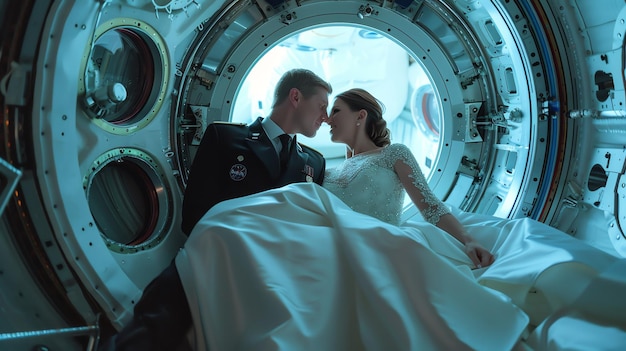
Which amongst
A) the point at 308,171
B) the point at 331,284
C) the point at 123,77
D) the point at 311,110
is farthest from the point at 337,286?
the point at 123,77

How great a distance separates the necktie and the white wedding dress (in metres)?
1.10

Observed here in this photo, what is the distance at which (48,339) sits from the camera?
1.84m

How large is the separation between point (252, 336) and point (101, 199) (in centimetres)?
168

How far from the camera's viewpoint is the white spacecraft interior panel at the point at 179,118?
187cm

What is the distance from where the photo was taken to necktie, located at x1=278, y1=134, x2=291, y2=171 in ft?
10.5

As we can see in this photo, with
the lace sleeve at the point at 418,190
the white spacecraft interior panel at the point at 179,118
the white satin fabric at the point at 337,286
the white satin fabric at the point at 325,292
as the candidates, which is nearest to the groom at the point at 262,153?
the white spacecraft interior panel at the point at 179,118

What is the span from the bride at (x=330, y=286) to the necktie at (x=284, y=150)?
1.05 metres

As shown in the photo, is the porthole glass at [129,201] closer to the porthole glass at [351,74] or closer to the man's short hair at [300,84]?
the man's short hair at [300,84]

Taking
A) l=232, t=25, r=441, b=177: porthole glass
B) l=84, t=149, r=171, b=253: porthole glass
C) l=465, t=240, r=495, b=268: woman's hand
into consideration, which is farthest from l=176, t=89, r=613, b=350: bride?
l=232, t=25, r=441, b=177: porthole glass

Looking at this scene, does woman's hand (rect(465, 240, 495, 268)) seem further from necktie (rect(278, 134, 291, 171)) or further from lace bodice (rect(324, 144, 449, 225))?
necktie (rect(278, 134, 291, 171))

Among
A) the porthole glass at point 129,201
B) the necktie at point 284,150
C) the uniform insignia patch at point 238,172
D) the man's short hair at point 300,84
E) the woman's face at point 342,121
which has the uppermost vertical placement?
the man's short hair at point 300,84

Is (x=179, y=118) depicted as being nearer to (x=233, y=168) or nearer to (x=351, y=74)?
(x=233, y=168)

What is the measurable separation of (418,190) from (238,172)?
114 cm

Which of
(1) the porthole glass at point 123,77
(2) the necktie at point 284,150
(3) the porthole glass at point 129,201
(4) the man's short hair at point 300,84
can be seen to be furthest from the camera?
(4) the man's short hair at point 300,84
